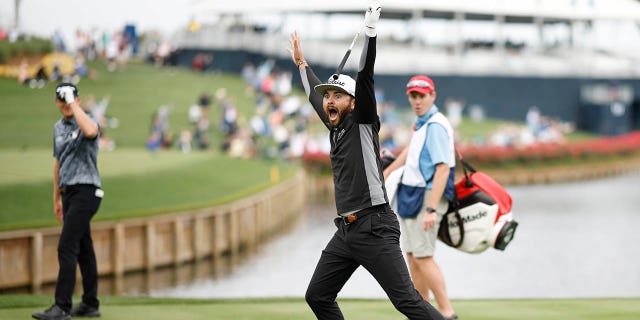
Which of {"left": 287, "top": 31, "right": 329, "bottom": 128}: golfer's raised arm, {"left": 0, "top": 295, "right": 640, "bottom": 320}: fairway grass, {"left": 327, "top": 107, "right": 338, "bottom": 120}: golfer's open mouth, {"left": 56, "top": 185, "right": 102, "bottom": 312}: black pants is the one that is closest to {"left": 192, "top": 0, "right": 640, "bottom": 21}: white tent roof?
{"left": 0, "top": 295, "right": 640, "bottom": 320}: fairway grass

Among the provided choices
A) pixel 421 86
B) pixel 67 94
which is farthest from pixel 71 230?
pixel 421 86

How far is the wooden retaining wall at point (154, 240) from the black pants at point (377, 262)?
1042cm

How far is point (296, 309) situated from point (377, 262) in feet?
10.8

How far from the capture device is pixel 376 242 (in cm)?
718

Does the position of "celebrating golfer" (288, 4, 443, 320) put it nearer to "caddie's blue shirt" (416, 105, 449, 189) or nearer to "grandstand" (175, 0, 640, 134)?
"caddie's blue shirt" (416, 105, 449, 189)

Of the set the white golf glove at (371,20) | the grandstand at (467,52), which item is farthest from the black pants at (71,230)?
the grandstand at (467,52)

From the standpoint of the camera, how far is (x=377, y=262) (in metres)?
7.17

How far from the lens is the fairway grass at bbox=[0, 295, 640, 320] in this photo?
9680mm

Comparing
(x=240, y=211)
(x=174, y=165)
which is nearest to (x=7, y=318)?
(x=240, y=211)

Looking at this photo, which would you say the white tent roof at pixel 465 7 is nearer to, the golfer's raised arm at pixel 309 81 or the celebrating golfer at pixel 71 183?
the celebrating golfer at pixel 71 183

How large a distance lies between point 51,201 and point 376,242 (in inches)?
612

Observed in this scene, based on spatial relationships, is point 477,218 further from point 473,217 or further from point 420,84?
point 420,84

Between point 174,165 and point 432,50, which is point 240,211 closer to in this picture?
point 174,165

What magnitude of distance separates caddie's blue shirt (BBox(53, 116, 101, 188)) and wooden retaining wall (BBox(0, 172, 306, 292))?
26.7 feet
